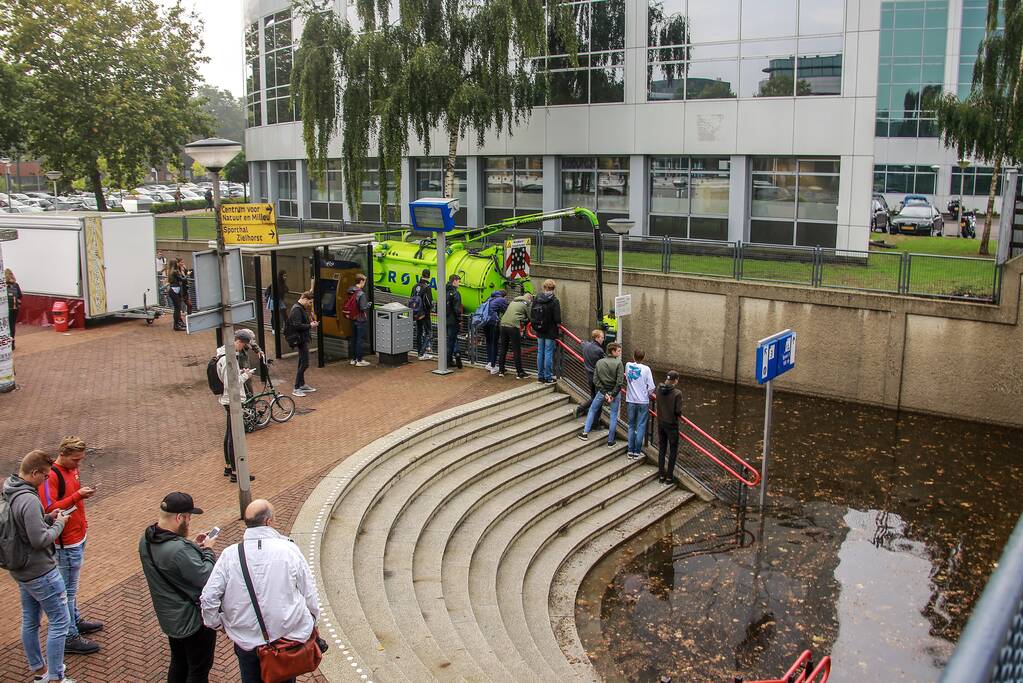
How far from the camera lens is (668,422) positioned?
14.4m

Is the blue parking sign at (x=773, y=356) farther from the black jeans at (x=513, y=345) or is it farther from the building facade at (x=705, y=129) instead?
the building facade at (x=705, y=129)

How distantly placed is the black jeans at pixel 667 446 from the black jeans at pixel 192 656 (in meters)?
9.02

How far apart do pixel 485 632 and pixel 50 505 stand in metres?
4.50

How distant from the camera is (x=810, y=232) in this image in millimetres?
27297

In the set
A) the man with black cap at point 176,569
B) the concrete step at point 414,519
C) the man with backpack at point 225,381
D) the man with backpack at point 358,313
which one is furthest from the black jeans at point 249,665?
the man with backpack at point 358,313

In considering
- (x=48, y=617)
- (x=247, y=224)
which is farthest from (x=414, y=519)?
(x=48, y=617)

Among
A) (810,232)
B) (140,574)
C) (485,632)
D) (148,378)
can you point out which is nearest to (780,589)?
(485,632)

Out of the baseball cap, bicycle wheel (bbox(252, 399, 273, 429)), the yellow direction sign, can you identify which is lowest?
bicycle wheel (bbox(252, 399, 273, 429))

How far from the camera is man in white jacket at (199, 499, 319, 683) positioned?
19.4 ft

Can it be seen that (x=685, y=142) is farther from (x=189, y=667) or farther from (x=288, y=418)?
(x=189, y=667)

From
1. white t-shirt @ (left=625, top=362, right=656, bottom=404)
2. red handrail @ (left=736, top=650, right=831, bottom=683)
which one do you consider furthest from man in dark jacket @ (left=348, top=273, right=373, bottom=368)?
red handrail @ (left=736, top=650, right=831, bottom=683)

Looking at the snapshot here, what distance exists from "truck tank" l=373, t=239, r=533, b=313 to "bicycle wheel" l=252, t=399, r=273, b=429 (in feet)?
24.6

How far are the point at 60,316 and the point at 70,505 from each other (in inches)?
664

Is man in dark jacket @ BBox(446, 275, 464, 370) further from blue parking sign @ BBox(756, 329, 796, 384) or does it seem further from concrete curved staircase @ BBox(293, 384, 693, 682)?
blue parking sign @ BBox(756, 329, 796, 384)
